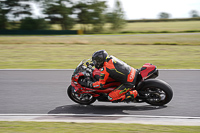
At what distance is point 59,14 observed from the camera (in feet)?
158

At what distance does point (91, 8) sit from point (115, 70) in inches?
1683

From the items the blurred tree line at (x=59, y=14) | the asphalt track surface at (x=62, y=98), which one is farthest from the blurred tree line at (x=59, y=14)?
the asphalt track surface at (x=62, y=98)

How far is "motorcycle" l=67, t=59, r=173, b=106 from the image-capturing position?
6.41 metres

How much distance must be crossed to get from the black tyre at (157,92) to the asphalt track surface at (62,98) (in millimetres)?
155

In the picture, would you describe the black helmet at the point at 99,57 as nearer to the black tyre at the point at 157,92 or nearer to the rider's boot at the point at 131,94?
the rider's boot at the point at 131,94

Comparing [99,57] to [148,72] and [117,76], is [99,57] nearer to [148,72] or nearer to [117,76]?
[117,76]

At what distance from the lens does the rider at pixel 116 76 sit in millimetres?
6266

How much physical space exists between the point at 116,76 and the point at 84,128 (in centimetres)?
170

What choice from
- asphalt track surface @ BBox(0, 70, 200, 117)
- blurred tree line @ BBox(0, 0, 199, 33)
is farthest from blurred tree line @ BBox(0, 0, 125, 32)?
asphalt track surface @ BBox(0, 70, 200, 117)

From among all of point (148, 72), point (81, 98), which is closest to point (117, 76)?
point (148, 72)

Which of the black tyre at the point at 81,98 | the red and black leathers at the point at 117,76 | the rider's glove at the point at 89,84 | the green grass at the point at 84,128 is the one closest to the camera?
the green grass at the point at 84,128

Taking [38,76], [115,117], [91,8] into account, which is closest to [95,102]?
[115,117]

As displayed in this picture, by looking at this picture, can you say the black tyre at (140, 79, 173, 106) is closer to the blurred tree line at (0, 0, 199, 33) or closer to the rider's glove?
the rider's glove

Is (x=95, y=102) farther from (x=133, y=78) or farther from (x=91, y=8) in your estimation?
(x=91, y=8)
